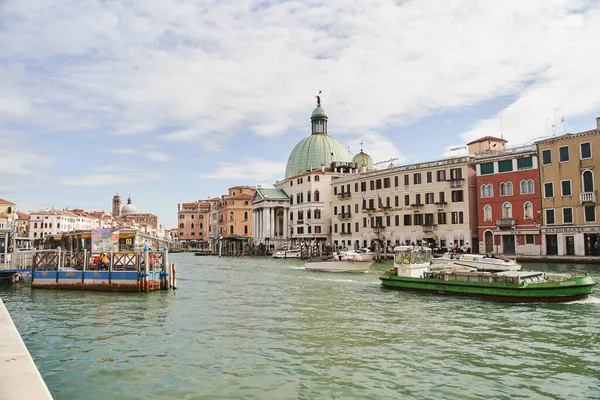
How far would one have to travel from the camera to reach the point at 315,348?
1194 cm

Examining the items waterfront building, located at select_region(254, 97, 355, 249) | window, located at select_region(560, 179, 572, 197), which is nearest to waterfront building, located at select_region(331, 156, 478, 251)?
waterfront building, located at select_region(254, 97, 355, 249)

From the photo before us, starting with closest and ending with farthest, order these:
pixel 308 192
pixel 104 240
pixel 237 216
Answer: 1. pixel 104 240
2. pixel 308 192
3. pixel 237 216

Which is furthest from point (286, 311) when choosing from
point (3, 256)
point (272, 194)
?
point (272, 194)

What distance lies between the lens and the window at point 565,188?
39062mm

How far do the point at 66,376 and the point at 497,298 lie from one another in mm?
15385

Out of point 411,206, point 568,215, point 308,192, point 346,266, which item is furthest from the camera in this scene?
point 308,192

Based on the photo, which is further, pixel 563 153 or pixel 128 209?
pixel 128 209

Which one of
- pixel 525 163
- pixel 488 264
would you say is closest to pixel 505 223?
pixel 525 163

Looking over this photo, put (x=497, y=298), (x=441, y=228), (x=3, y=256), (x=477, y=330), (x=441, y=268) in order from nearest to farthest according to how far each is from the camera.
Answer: (x=477, y=330), (x=497, y=298), (x=441, y=268), (x=3, y=256), (x=441, y=228)

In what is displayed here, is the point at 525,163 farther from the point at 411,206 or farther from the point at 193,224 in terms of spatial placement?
the point at 193,224

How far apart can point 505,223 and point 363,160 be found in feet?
121

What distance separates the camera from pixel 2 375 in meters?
5.66

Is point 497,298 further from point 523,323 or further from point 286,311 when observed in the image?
point 286,311

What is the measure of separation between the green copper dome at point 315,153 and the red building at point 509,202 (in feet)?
113
